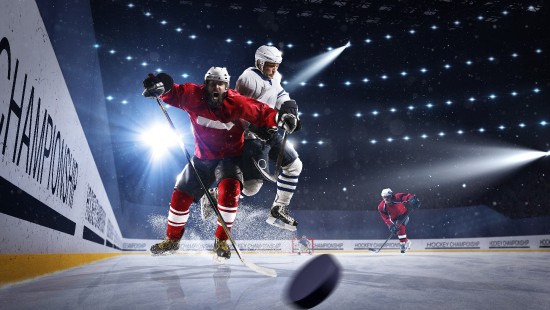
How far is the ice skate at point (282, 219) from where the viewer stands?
10.4 feet

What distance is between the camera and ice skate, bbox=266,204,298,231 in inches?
124

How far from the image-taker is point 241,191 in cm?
316

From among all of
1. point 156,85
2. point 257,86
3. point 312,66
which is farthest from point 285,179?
point 312,66

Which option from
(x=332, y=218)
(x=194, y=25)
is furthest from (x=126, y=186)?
(x=332, y=218)

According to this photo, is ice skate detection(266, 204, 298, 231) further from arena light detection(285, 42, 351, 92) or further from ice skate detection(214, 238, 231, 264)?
arena light detection(285, 42, 351, 92)

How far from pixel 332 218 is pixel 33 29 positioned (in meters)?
11.2

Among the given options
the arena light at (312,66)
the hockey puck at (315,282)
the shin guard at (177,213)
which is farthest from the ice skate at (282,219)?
the arena light at (312,66)

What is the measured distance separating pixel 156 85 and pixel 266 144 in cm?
102

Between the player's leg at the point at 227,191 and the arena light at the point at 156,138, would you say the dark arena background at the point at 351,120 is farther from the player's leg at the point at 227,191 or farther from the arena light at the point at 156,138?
the player's leg at the point at 227,191

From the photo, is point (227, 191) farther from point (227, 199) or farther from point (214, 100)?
point (214, 100)

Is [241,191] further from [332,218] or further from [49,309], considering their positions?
[332,218]

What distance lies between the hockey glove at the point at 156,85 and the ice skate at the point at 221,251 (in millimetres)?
1195

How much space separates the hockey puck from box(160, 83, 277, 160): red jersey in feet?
5.64

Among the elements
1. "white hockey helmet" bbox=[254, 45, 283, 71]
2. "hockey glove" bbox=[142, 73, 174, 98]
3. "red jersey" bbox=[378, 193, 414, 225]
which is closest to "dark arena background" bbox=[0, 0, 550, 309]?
"red jersey" bbox=[378, 193, 414, 225]
